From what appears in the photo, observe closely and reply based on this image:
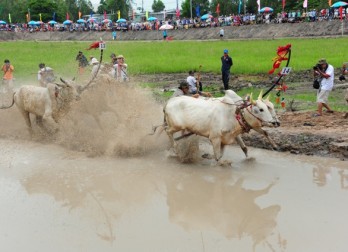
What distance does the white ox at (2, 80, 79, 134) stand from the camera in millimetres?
10844

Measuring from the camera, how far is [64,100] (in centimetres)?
1086

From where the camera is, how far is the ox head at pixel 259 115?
26.7ft

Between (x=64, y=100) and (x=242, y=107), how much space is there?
4.36m

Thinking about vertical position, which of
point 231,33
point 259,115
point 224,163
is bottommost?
point 224,163

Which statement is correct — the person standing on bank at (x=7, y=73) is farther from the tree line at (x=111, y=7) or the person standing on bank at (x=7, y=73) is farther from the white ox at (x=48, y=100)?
the tree line at (x=111, y=7)

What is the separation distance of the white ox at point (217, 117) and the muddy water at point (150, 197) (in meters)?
0.65

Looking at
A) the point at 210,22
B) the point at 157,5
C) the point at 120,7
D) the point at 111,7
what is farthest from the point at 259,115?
the point at 157,5

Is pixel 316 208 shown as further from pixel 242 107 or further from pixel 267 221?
pixel 242 107

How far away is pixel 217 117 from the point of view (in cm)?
862

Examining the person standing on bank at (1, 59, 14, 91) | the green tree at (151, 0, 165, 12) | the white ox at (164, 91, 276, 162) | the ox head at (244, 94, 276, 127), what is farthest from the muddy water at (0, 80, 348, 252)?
the green tree at (151, 0, 165, 12)

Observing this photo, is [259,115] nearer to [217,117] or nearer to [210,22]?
[217,117]

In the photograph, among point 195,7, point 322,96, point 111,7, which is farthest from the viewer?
point 111,7

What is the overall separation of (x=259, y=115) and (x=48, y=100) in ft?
16.7

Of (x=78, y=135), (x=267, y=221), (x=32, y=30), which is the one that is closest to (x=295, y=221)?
(x=267, y=221)
